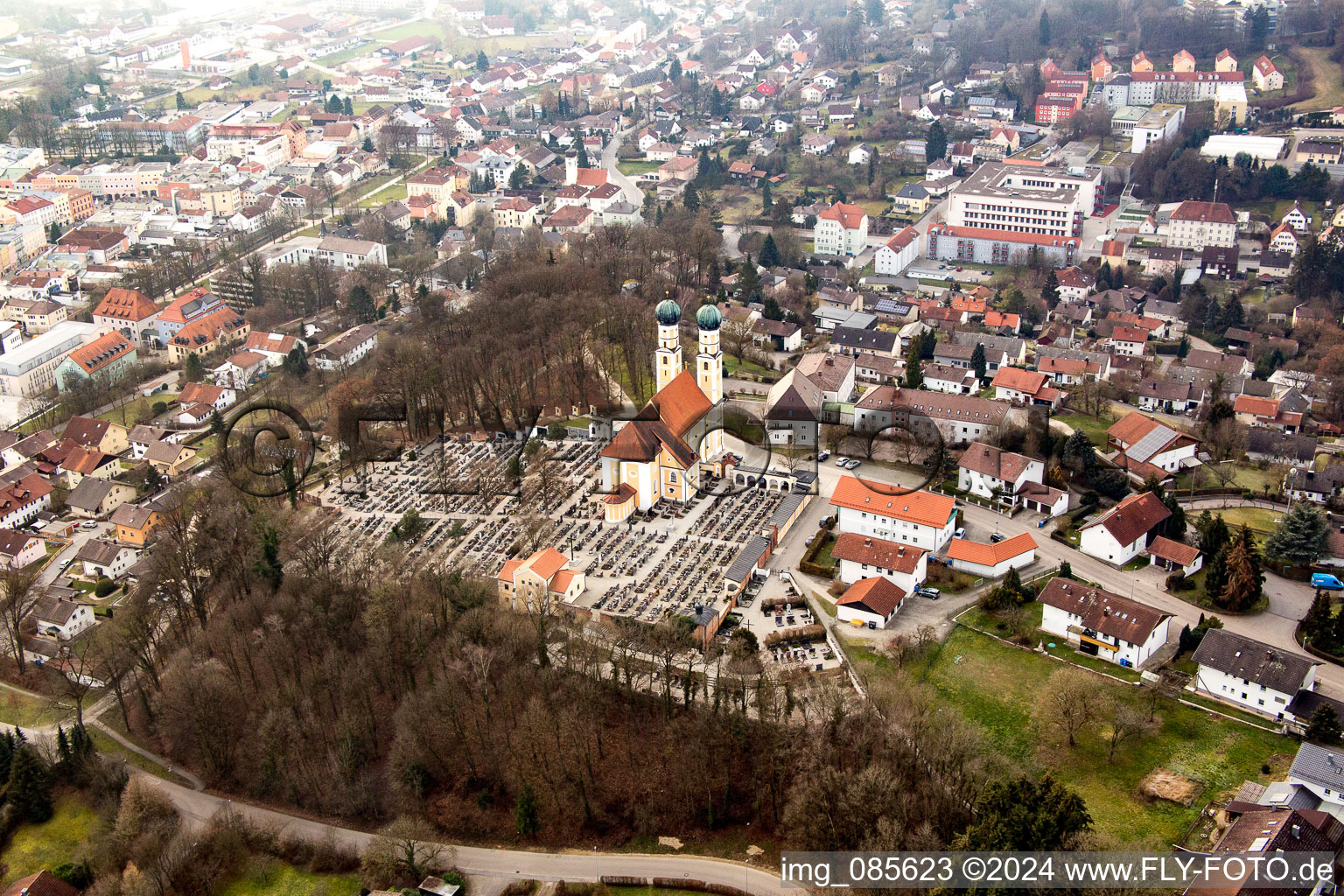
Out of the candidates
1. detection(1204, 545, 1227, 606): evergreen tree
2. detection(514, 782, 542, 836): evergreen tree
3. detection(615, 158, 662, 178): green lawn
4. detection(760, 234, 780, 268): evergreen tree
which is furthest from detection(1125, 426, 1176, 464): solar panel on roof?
detection(615, 158, 662, 178): green lawn

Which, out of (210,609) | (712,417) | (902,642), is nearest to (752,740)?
(902,642)

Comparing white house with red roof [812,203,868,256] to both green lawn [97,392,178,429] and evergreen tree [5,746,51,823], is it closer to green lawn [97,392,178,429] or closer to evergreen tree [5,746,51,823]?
green lawn [97,392,178,429]

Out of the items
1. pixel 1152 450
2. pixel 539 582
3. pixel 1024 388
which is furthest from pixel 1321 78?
pixel 539 582

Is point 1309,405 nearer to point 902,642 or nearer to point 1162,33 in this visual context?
point 902,642

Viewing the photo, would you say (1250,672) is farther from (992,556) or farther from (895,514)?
(895,514)

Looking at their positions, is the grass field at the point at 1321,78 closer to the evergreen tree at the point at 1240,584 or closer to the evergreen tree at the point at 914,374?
the evergreen tree at the point at 914,374

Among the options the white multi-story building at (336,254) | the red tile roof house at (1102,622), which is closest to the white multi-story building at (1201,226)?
the red tile roof house at (1102,622)
